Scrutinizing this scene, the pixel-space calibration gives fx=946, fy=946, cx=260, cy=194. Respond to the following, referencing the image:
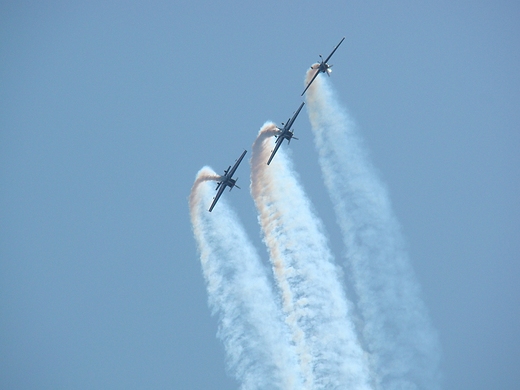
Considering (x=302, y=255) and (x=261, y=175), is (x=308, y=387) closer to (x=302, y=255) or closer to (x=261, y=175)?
(x=302, y=255)

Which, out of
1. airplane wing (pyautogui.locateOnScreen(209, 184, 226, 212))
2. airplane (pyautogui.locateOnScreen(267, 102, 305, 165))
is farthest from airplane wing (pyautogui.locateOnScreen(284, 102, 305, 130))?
airplane wing (pyautogui.locateOnScreen(209, 184, 226, 212))

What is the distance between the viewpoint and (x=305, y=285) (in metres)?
86.7

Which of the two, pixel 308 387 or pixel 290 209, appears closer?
pixel 308 387

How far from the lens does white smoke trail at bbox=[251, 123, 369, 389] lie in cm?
8394

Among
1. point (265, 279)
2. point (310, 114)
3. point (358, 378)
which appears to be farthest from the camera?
point (310, 114)

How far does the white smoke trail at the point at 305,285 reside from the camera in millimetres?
83938

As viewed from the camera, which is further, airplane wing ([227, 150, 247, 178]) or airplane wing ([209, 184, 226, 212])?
airplane wing ([209, 184, 226, 212])

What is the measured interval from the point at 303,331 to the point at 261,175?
16.8 meters

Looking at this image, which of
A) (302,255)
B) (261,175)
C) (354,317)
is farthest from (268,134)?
(354,317)

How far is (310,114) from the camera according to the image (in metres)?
97.0

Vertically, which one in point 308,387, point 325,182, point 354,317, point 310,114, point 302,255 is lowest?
point 308,387

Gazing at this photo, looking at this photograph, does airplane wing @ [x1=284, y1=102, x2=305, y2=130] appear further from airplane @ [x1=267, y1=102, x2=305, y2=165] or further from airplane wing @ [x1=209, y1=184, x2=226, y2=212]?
airplane wing @ [x1=209, y1=184, x2=226, y2=212]

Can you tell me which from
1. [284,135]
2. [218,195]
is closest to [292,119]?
[284,135]

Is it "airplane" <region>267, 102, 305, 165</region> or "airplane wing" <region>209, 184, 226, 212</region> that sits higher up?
"airplane" <region>267, 102, 305, 165</region>
